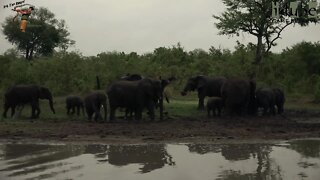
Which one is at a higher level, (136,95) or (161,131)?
(136,95)

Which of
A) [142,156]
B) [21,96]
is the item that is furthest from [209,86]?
[142,156]

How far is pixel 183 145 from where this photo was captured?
1214cm

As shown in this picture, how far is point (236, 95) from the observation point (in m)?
20.3

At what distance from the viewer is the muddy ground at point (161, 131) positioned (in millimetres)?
13617

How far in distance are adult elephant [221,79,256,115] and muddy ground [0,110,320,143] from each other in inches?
66.1

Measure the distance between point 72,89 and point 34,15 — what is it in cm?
1960

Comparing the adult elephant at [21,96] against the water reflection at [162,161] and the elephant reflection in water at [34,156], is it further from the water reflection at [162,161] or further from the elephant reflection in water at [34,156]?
the elephant reflection in water at [34,156]

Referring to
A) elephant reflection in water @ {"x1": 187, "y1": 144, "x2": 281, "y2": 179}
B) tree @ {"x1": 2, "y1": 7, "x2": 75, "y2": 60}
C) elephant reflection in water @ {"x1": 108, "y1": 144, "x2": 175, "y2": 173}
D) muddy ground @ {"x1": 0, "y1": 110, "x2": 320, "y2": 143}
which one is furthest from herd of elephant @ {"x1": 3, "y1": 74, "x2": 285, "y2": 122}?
tree @ {"x1": 2, "y1": 7, "x2": 75, "y2": 60}

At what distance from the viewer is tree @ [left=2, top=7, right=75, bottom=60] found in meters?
47.5

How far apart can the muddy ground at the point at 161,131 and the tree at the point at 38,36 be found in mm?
30905

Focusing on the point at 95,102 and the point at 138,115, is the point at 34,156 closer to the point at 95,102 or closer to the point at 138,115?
the point at 95,102

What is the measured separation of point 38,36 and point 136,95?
104 feet

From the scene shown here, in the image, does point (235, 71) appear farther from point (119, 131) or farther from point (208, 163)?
point (208, 163)

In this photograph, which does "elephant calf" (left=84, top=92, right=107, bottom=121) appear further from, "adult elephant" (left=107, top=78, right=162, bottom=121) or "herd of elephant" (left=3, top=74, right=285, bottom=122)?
"adult elephant" (left=107, top=78, right=162, bottom=121)
